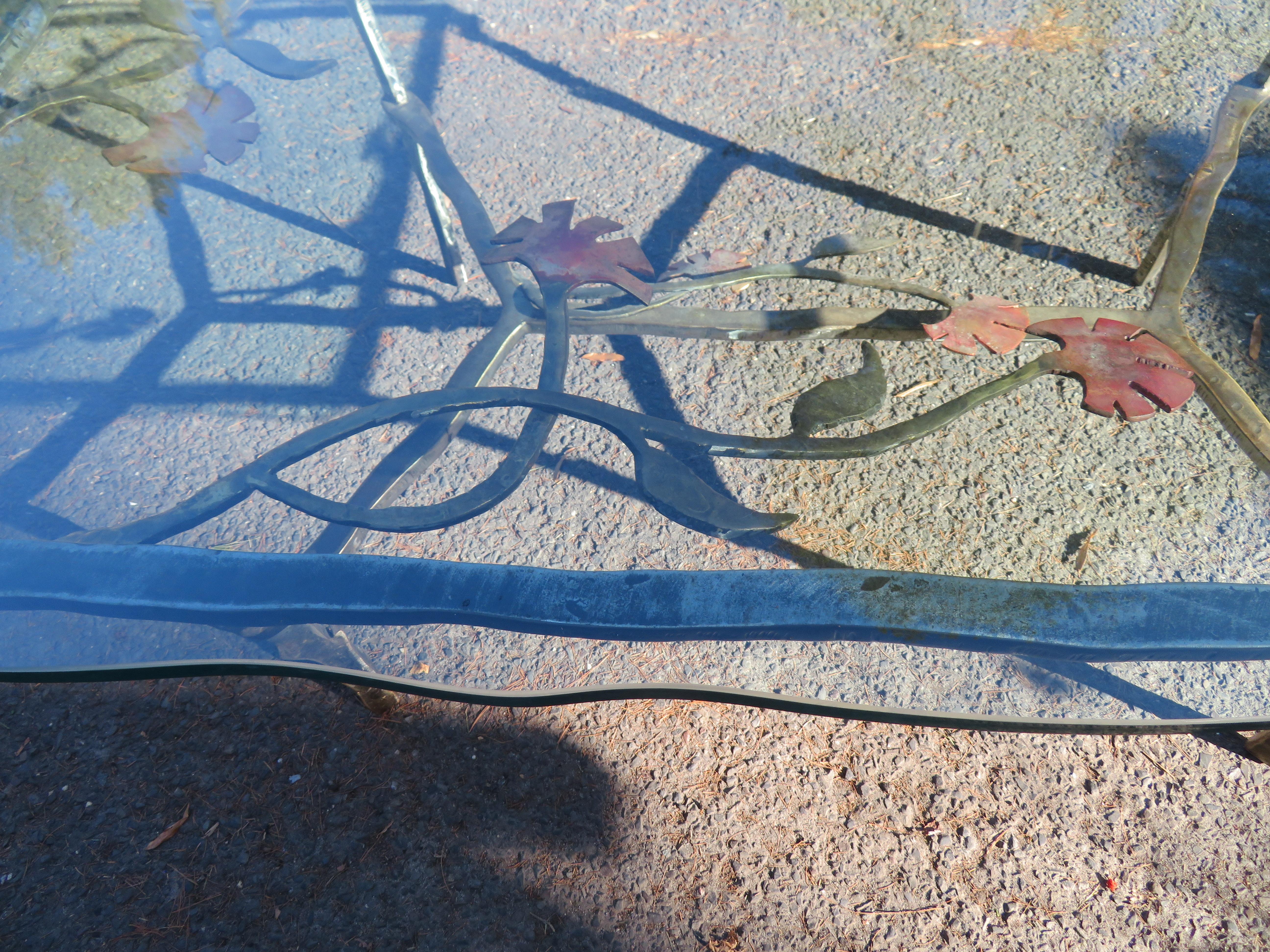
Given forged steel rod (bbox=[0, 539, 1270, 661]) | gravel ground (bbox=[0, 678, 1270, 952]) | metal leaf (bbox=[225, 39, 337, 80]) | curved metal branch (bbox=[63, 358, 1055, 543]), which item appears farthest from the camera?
metal leaf (bbox=[225, 39, 337, 80])

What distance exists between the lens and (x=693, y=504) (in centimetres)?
63

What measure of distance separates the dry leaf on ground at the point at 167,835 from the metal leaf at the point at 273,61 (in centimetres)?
110

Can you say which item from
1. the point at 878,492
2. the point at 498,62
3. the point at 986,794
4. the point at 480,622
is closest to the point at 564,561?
the point at 480,622

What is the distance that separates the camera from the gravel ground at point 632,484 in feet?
2.20

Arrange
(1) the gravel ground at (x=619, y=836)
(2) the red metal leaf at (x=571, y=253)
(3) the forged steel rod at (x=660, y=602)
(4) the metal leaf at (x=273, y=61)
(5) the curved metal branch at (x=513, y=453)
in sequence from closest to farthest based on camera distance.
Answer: (3) the forged steel rod at (x=660, y=602)
(5) the curved metal branch at (x=513, y=453)
(2) the red metal leaf at (x=571, y=253)
(1) the gravel ground at (x=619, y=836)
(4) the metal leaf at (x=273, y=61)

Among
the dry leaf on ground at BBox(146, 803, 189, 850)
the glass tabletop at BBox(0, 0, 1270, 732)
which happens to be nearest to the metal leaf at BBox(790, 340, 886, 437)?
the glass tabletop at BBox(0, 0, 1270, 732)

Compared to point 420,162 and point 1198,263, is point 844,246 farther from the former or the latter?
point 420,162

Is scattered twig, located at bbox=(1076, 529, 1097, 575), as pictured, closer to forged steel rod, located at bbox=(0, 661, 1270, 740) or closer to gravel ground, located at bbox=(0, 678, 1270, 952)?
forged steel rod, located at bbox=(0, 661, 1270, 740)

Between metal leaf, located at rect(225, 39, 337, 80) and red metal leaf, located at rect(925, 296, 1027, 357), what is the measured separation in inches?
37.5

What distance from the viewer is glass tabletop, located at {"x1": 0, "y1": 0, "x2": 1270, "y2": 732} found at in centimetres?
57

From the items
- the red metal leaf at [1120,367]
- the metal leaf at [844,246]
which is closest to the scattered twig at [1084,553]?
the red metal leaf at [1120,367]

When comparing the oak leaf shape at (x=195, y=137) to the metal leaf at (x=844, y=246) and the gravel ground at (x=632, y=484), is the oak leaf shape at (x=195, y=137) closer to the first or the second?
the gravel ground at (x=632, y=484)

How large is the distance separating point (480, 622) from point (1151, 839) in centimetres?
95

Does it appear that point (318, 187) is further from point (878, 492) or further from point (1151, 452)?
point (1151, 452)
